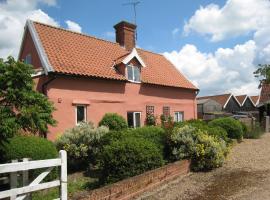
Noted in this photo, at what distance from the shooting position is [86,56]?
68.7 feet

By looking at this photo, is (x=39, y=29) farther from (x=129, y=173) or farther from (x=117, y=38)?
(x=129, y=173)

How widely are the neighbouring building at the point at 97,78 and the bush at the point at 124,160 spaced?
7.80 meters

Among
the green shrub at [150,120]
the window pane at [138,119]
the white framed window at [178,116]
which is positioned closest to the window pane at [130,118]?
the window pane at [138,119]

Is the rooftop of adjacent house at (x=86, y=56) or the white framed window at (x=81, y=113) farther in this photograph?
the white framed window at (x=81, y=113)

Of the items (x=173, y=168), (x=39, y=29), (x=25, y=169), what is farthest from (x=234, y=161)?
(x=39, y=29)

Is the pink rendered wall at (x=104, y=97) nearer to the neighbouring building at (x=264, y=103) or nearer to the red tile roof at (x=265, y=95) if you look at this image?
the neighbouring building at (x=264, y=103)

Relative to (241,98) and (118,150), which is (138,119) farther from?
(241,98)

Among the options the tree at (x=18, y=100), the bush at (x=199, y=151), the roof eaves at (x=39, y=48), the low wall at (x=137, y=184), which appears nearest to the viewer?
the low wall at (x=137, y=184)

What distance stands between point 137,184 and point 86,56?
13086mm

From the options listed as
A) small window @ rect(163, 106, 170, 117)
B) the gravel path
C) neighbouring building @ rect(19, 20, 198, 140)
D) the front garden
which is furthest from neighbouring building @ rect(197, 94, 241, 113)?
the gravel path

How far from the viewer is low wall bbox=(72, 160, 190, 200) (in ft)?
25.7

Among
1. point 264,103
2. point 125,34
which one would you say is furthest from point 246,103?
point 125,34

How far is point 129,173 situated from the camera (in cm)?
970

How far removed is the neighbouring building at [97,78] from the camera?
17844mm
